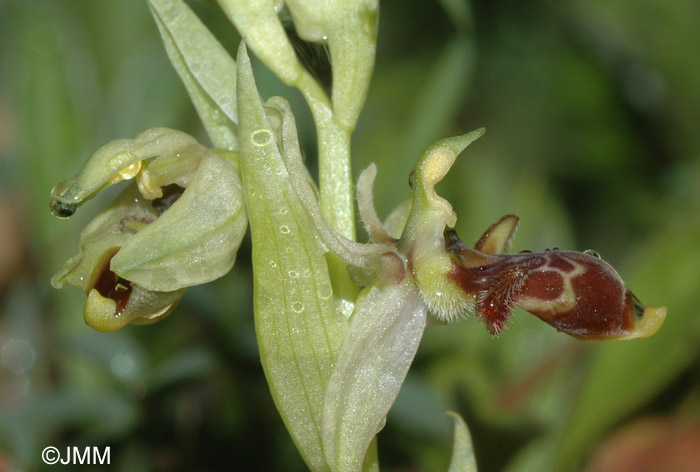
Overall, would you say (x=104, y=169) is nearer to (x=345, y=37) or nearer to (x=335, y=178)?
(x=335, y=178)

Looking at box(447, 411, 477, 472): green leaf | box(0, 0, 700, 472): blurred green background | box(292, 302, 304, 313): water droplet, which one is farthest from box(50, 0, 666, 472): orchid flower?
box(0, 0, 700, 472): blurred green background

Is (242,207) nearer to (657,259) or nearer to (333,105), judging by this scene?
(333,105)

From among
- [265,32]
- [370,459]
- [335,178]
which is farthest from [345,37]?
[370,459]

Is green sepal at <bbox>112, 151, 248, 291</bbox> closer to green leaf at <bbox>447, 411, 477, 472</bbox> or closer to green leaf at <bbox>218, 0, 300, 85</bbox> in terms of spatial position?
green leaf at <bbox>218, 0, 300, 85</bbox>

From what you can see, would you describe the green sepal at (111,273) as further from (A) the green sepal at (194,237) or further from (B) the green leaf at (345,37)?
(B) the green leaf at (345,37)

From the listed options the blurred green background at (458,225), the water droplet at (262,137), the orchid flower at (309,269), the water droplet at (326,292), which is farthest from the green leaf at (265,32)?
the water droplet at (326,292)

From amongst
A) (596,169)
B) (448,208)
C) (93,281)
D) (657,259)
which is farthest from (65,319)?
(596,169)
